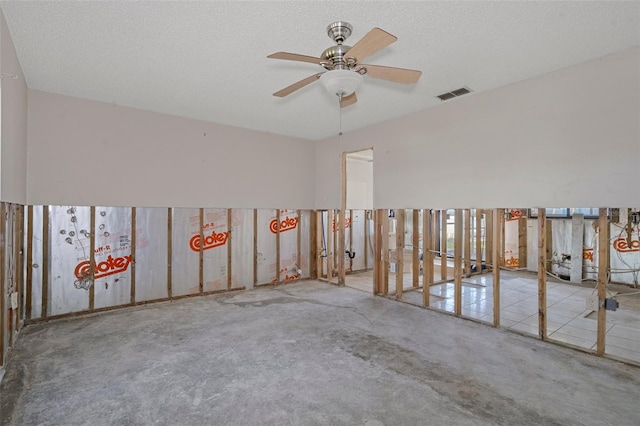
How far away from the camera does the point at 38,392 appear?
2604 millimetres

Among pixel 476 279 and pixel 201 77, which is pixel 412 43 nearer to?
pixel 201 77

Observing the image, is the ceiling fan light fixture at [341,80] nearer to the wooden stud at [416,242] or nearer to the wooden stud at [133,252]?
the wooden stud at [416,242]

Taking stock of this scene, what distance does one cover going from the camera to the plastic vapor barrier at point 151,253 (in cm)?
505

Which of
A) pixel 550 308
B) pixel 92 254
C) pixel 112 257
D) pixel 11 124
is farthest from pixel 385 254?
pixel 11 124

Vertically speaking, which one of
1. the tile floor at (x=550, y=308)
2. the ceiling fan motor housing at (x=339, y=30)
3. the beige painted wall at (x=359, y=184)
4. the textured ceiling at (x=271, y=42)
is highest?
the textured ceiling at (x=271, y=42)

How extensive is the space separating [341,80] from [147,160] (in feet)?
13.1

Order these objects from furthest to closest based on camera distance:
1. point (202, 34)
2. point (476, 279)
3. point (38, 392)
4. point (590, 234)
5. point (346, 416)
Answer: point (476, 279), point (590, 234), point (202, 34), point (38, 392), point (346, 416)

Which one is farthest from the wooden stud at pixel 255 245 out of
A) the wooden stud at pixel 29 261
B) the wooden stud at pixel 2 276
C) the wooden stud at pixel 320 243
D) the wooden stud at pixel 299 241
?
the wooden stud at pixel 2 276

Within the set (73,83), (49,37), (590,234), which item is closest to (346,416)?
(49,37)

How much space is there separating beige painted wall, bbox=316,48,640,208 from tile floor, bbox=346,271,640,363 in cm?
143

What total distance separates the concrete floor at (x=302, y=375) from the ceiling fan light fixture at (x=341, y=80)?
97.5 inches

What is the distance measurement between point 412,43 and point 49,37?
11.3ft

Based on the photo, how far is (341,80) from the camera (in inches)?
95.3

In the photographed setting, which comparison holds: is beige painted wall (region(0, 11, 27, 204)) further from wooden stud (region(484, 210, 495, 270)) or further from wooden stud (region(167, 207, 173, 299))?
wooden stud (region(484, 210, 495, 270))
